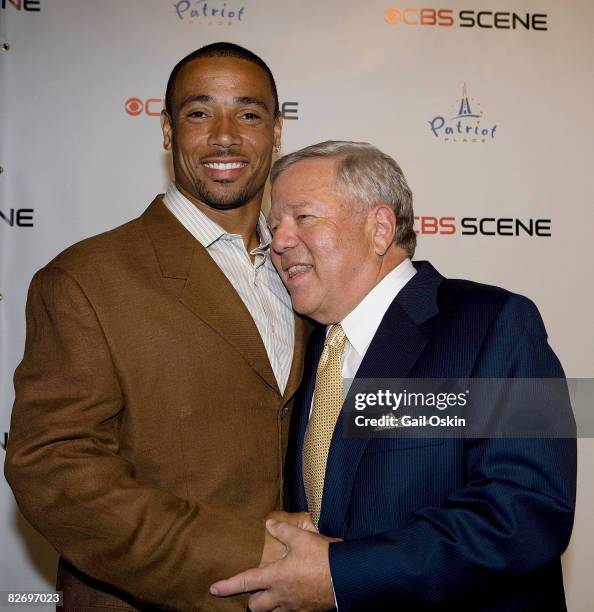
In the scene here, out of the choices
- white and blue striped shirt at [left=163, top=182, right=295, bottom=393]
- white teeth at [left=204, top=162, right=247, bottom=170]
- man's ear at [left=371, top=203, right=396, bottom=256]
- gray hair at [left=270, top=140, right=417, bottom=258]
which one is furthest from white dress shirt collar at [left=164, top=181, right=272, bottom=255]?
man's ear at [left=371, top=203, right=396, bottom=256]

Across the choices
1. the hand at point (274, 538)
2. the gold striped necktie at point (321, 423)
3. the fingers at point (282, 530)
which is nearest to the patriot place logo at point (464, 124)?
the gold striped necktie at point (321, 423)

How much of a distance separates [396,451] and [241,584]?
0.45m

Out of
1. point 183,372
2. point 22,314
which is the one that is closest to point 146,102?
point 22,314

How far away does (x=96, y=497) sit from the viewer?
1.72m

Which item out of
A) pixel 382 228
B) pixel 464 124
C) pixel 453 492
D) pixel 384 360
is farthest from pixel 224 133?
pixel 464 124

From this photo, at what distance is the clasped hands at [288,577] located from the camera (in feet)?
5.43

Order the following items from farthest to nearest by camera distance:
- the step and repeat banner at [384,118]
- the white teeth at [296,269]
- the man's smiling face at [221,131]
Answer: the step and repeat banner at [384,118] < the man's smiling face at [221,131] < the white teeth at [296,269]

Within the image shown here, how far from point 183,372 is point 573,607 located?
227 cm

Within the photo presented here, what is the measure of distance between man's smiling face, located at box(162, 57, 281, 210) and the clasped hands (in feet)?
3.20

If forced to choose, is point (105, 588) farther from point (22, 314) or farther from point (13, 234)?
point (13, 234)

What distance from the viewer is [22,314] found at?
125 inches

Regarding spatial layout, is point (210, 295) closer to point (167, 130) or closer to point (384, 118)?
point (167, 130)

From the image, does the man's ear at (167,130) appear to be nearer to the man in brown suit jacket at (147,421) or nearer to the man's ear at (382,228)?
the man in brown suit jacket at (147,421)

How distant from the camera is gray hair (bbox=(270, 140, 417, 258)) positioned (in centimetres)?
204
